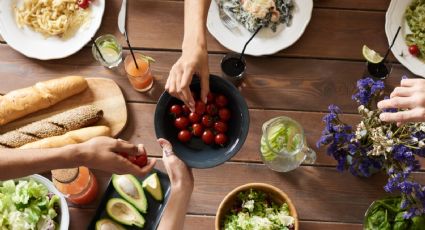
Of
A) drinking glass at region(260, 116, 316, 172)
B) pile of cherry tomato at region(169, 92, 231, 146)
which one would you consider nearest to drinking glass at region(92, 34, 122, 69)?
pile of cherry tomato at region(169, 92, 231, 146)

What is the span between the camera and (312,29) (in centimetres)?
Answer: 163

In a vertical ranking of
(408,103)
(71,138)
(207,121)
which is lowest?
(71,138)

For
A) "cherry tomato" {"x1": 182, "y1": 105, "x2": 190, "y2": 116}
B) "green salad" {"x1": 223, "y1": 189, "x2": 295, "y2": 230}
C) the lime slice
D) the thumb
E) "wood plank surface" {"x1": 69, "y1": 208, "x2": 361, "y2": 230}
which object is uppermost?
the thumb

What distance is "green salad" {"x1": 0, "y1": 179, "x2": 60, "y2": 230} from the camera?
1.31 m

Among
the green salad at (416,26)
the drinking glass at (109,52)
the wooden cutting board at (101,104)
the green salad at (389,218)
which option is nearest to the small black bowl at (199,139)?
the wooden cutting board at (101,104)

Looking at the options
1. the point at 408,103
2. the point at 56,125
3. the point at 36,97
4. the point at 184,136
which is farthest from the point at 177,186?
the point at 408,103

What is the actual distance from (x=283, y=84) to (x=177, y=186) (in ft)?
1.80

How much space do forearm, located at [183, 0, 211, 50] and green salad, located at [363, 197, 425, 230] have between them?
0.72 m

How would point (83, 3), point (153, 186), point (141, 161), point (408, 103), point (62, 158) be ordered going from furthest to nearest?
1. point (83, 3)
2. point (153, 186)
3. point (141, 161)
4. point (62, 158)
5. point (408, 103)

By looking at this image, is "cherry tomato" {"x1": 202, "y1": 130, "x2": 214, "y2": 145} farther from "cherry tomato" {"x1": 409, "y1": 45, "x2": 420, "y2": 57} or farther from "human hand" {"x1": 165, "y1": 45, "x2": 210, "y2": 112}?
"cherry tomato" {"x1": 409, "y1": 45, "x2": 420, "y2": 57}

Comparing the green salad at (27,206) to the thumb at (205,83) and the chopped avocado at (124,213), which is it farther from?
the thumb at (205,83)

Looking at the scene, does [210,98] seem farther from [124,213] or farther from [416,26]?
[416,26]

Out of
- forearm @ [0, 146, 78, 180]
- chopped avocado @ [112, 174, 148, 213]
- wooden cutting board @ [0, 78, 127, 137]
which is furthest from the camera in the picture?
wooden cutting board @ [0, 78, 127, 137]

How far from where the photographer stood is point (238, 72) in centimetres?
155
